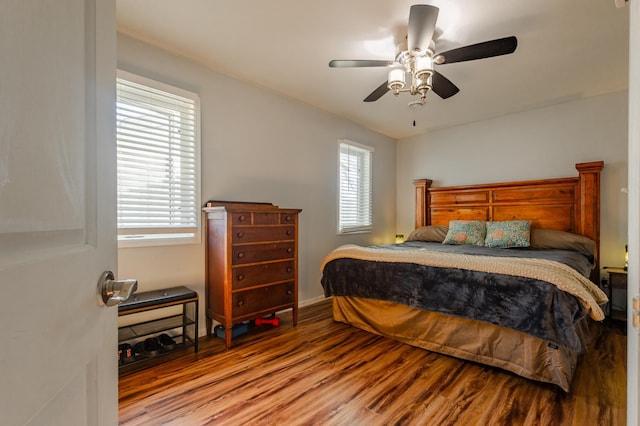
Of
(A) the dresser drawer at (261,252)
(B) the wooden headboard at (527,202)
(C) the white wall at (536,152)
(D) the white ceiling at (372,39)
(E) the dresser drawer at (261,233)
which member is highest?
(D) the white ceiling at (372,39)

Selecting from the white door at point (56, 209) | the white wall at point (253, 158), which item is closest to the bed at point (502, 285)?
the white wall at point (253, 158)

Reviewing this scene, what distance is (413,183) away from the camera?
496cm

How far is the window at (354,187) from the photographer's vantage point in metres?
4.30

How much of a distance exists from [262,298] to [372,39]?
7.99 ft

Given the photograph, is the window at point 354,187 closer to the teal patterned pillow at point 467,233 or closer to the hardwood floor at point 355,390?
the teal patterned pillow at point 467,233

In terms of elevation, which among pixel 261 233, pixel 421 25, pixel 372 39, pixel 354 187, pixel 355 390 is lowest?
pixel 355 390

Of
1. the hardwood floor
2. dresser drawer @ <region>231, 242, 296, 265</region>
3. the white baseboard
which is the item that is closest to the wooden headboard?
the hardwood floor

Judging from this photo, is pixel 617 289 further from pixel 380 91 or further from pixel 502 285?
pixel 380 91

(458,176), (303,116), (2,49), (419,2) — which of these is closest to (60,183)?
(2,49)

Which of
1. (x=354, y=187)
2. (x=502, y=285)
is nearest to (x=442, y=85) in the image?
(x=502, y=285)

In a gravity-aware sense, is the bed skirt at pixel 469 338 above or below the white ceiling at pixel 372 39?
below

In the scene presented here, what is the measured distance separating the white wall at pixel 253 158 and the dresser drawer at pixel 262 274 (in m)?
0.48

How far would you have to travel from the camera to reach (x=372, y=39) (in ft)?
7.79

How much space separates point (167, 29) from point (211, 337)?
8.68ft
